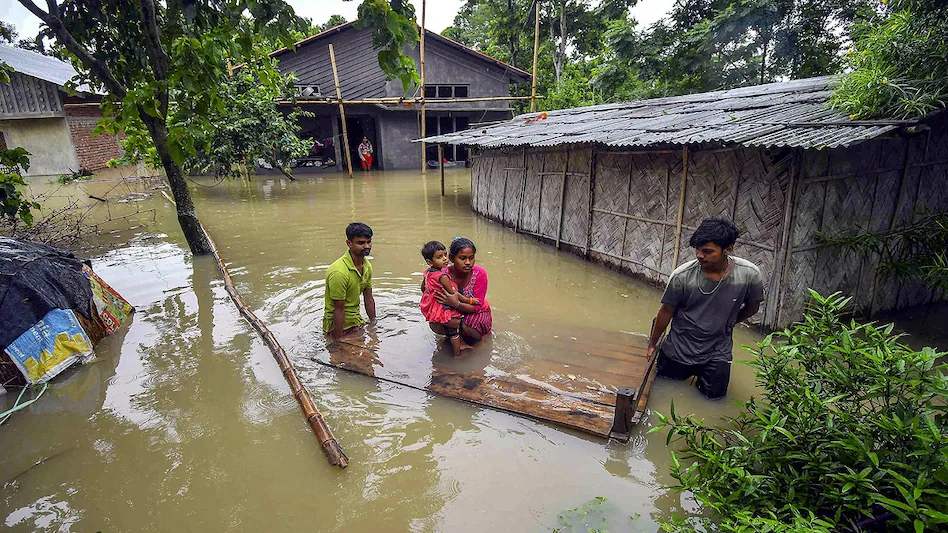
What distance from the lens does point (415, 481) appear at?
10.2ft

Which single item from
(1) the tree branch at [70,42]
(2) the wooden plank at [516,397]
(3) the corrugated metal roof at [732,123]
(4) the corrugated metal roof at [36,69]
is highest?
(4) the corrugated metal roof at [36,69]

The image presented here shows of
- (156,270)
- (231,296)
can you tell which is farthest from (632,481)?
(156,270)

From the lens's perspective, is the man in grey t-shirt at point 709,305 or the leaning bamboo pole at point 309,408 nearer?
the leaning bamboo pole at point 309,408

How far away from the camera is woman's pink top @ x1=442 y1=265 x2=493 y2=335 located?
4.43 metres

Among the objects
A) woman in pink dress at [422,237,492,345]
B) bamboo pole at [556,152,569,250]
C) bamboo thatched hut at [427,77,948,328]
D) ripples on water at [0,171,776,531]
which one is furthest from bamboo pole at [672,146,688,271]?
woman in pink dress at [422,237,492,345]

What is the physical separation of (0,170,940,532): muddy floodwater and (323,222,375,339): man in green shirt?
1.17 ft

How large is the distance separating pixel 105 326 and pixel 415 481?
4.13 metres

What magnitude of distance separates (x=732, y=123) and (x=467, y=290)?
3905mm

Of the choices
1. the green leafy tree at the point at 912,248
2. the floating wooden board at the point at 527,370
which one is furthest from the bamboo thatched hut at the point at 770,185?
the floating wooden board at the point at 527,370

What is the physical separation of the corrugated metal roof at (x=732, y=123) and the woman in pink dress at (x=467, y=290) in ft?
9.25

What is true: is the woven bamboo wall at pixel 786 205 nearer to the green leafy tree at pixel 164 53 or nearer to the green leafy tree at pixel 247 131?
the green leafy tree at pixel 164 53

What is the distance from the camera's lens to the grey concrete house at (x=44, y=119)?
14.4 metres

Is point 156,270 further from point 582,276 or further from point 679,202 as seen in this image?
point 679,202

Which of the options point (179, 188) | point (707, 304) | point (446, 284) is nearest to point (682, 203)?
point (707, 304)
